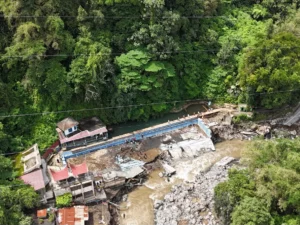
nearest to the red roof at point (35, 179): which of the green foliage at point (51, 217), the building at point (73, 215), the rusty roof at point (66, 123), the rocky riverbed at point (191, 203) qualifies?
the green foliage at point (51, 217)

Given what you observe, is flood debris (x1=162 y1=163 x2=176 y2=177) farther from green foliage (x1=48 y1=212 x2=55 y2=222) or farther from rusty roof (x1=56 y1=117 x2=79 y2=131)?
green foliage (x1=48 y1=212 x2=55 y2=222)

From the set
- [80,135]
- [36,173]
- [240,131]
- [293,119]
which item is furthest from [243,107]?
[36,173]

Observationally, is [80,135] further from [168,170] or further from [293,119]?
[293,119]

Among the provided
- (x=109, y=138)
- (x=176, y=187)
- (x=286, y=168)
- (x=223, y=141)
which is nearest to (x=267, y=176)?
(x=286, y=168)

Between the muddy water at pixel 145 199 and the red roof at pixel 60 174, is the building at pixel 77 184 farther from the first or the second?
the muddy water at pixel 145 199

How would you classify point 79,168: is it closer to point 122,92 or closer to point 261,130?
point 122,92
